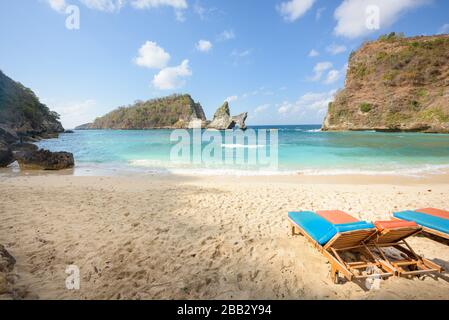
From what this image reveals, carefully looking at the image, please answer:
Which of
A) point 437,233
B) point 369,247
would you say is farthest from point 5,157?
point 437,233

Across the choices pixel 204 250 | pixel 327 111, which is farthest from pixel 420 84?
pixel 204 250

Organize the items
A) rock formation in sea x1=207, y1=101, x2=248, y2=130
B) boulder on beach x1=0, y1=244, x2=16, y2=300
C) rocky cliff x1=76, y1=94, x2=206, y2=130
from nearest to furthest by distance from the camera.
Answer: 1. boulder on beach x1=0, y1=244, x2=16, y2=300
2. rock formation in sea x1=207, y1=101, x2=248, y2=130
3. rocky cliff x1=76, y1=94, x2=206, y2=130

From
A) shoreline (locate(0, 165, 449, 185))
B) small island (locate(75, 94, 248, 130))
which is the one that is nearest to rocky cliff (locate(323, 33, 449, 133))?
shoreline (locate(0, 165, 449, 185))

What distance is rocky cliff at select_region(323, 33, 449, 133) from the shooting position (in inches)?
1921

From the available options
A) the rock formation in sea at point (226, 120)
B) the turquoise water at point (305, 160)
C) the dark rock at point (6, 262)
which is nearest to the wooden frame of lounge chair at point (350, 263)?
the dark rock at point (6, 262)

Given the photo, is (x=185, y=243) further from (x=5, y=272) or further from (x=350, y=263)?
(x=350, y=263)

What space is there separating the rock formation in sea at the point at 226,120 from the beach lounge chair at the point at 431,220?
276 feet

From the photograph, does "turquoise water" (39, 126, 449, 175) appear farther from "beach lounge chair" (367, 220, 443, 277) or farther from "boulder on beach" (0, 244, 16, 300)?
"boulder on beach" (0, 244, 16, 300)

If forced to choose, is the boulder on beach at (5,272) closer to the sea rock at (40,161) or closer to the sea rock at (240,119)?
the sea rock at (40,161)

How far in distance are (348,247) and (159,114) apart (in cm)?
13346

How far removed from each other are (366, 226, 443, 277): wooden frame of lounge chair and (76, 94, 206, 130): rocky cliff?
113 m

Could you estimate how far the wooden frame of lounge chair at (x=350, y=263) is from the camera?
10.5ft

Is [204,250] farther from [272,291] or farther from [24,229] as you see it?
[24,229]
